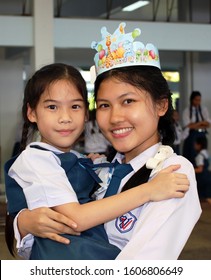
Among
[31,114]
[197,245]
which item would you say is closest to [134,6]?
[197,245]

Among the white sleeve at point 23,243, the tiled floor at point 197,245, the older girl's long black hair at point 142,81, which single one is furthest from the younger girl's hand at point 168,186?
the tiled floor at point 197,245

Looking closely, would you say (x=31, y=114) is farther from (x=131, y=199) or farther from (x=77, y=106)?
(x=131, y=199)

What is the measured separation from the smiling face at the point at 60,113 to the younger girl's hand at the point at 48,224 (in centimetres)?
23

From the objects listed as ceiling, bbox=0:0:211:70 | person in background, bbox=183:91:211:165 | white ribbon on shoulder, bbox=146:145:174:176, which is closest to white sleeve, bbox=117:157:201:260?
white ribbon on shoulder, bbox=146:145:174:176

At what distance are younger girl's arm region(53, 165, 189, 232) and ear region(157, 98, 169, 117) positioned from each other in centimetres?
26

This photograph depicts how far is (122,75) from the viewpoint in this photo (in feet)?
5.07

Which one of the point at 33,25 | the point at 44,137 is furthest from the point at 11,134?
the point at 44,137

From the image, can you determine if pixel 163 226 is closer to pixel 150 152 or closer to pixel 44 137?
pixel 150 152

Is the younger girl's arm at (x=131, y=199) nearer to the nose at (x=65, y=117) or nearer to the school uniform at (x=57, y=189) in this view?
the school uniform at (x=57, y=189)

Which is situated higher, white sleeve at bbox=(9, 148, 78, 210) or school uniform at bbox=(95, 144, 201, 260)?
white sleeve at bbox=(9, 148, 78, 210)

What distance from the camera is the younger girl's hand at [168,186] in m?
1.37

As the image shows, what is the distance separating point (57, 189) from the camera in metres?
1.44

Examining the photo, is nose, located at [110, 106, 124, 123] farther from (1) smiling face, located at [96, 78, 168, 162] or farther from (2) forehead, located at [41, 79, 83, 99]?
(2) forehead, located at [41, 79, 83, 99]

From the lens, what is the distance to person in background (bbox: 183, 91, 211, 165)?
946 centimetres
